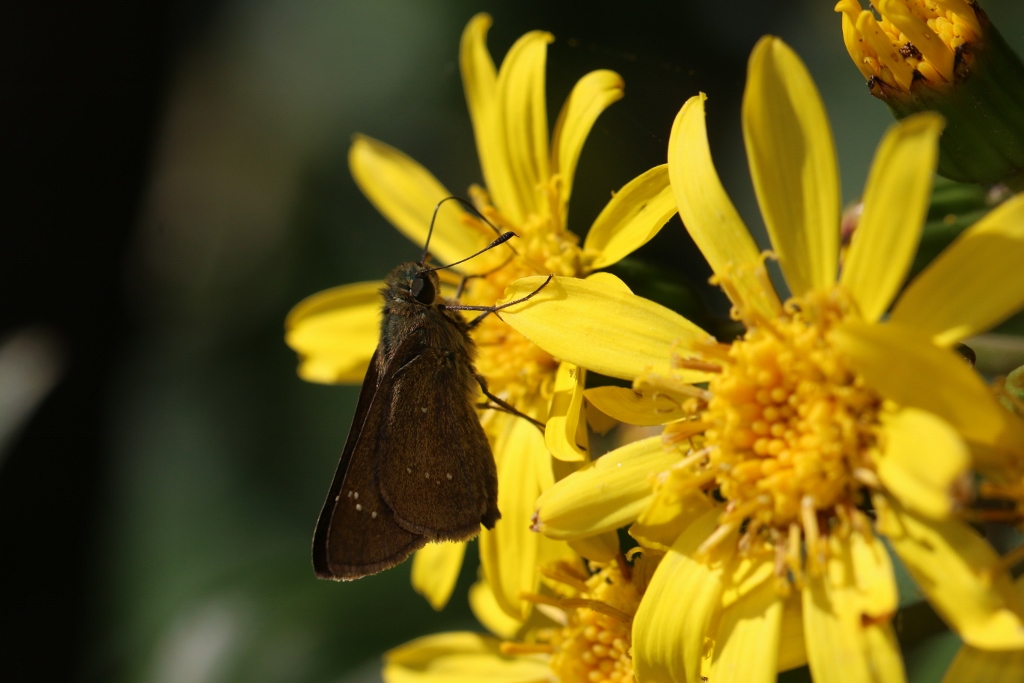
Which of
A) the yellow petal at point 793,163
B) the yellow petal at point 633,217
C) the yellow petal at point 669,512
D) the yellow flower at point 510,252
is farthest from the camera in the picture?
the yellow flower at point 510,252

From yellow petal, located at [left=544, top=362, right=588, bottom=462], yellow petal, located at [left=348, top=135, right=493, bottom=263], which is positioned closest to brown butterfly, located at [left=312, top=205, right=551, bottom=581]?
yellow petal, located at [left=544, top=362, right=588, bottom=462]

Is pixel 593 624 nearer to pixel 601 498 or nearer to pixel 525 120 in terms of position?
pixel 601 498

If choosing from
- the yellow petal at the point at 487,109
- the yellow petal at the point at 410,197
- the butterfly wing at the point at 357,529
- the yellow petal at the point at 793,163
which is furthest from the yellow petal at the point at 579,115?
the butterfly wing at the point at 357,529

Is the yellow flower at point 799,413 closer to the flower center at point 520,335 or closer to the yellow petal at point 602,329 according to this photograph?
the yellow petal at point 602,329

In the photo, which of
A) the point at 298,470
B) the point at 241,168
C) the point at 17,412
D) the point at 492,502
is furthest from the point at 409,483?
the point at 241,168

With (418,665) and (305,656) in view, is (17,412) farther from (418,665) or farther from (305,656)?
(418,665)

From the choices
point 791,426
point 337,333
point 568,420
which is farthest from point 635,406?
point 337,333
